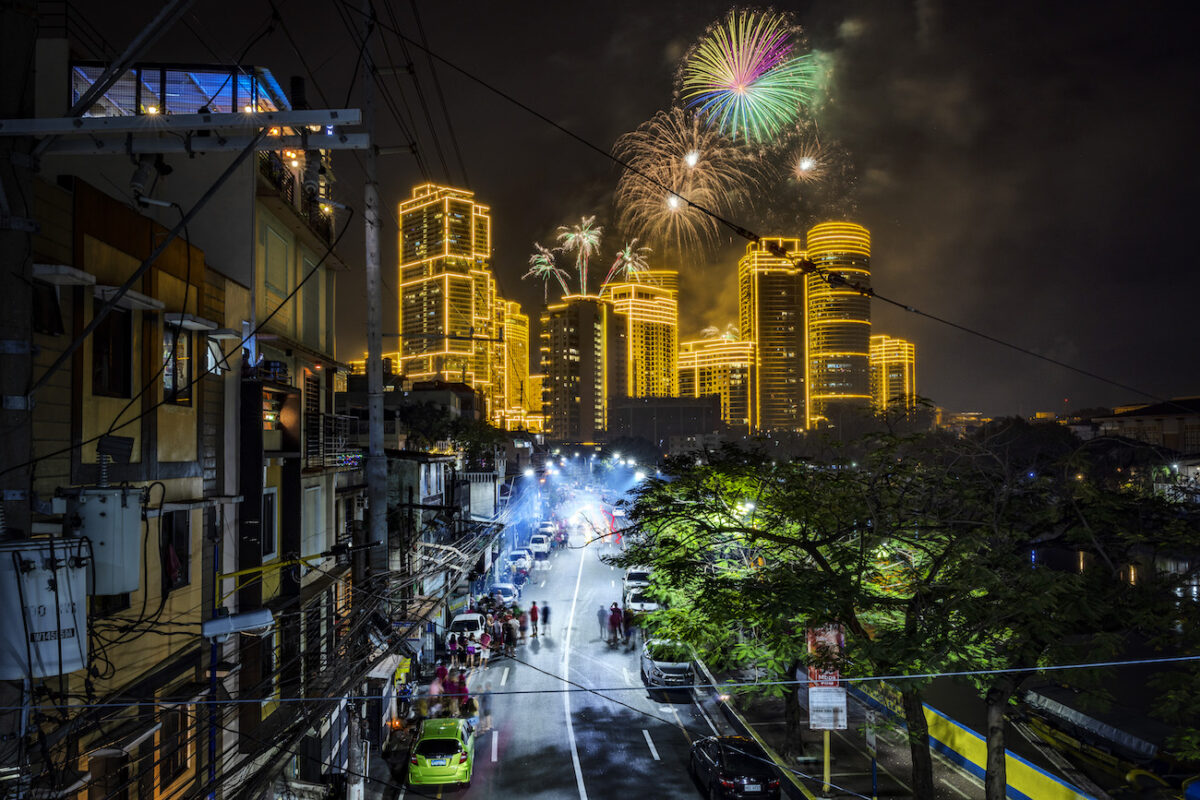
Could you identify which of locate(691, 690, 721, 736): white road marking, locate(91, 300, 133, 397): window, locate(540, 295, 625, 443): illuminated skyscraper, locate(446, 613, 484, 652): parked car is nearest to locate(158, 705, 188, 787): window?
locate(91, 300, 133, 397): window

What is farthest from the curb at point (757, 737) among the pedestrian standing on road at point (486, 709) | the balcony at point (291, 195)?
the balcony at point (291, 195)

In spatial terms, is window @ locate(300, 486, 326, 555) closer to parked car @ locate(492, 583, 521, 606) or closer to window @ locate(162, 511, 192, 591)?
window @ locate(162, 511, 192, 591)

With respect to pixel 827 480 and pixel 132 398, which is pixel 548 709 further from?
pixel 132 398

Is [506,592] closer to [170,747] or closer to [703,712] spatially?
[703,712]

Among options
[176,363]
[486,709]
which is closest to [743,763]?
[486,709]

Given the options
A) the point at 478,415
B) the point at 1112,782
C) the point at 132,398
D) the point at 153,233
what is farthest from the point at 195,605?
the point at 478,415
